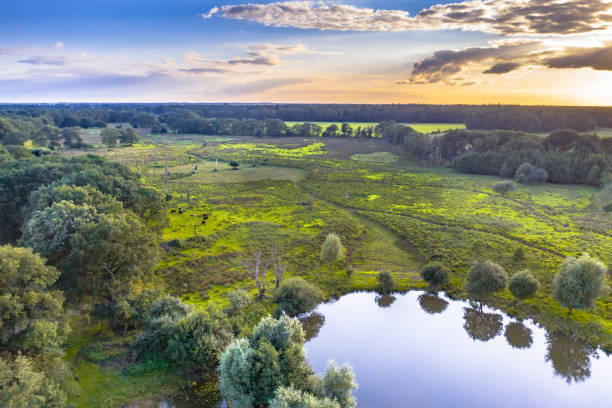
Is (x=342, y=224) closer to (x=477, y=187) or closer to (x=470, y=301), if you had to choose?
(x=470, y=301)

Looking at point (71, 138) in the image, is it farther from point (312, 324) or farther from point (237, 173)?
point (312, 324)

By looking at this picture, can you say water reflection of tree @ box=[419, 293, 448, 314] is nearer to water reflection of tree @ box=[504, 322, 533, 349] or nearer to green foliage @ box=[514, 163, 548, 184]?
water reflection of tree @ box=[504, 322, 533, 349]

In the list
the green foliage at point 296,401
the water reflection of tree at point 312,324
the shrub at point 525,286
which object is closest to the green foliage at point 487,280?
the shrub at point 525,286

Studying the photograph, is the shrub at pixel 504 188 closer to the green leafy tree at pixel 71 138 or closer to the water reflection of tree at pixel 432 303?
the water reflection of tree at pixel 432 303

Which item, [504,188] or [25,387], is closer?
[25,387]

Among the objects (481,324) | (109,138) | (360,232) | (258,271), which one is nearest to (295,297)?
(258,271)

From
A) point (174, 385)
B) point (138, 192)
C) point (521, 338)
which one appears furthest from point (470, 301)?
point (138, 192)
